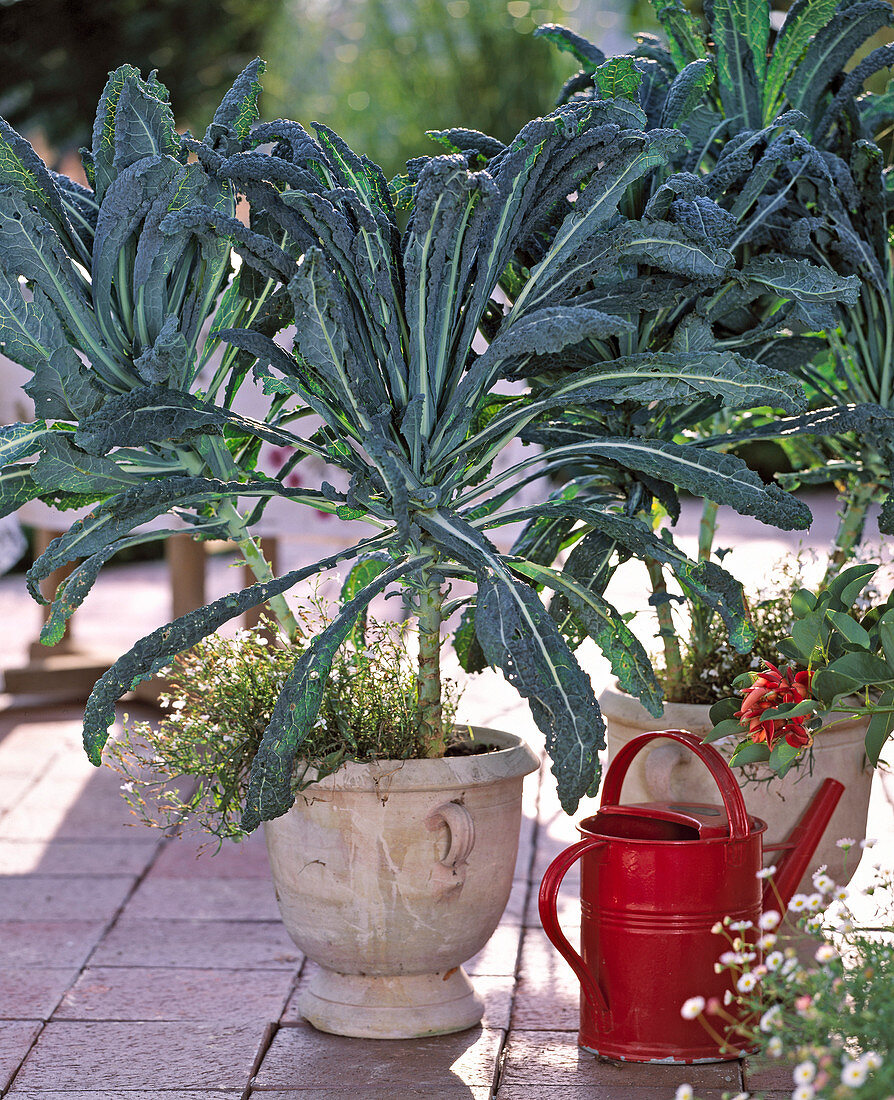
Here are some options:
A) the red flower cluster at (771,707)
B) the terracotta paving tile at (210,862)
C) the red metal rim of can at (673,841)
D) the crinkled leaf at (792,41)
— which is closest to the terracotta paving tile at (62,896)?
the terracotta paving tile at (210,862)

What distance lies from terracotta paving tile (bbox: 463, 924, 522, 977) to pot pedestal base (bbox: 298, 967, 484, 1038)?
252 millimetres

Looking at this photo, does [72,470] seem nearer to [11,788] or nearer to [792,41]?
[792,41]

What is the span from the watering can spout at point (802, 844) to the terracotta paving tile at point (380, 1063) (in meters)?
0.52

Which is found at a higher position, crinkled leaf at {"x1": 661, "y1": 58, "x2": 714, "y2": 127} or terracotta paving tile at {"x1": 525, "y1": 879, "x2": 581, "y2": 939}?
crinkled leaf at {"x1": 661, "y1": 58, "x2": 714, "y2": 127}

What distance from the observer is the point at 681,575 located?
1956mm

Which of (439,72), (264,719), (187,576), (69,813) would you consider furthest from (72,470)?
(439,72)

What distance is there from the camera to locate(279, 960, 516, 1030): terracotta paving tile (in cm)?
217

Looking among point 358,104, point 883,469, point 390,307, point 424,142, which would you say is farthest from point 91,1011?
point 358,104

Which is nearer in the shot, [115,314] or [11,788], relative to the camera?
[115,314]

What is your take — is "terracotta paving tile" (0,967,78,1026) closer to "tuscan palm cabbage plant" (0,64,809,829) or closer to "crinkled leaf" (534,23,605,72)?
"tuscan palm cabbage plant" (0,64,809,829)

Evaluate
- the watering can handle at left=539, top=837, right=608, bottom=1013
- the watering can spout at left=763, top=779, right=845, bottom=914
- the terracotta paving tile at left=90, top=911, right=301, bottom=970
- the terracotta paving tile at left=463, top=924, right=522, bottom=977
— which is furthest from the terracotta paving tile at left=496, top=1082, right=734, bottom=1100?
the terracotta paving tile at left=90, top=911, right=301, bottom=970

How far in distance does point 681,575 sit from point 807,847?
53 centimetres

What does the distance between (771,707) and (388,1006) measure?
2.63ft

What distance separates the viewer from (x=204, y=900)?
9.34 ft
